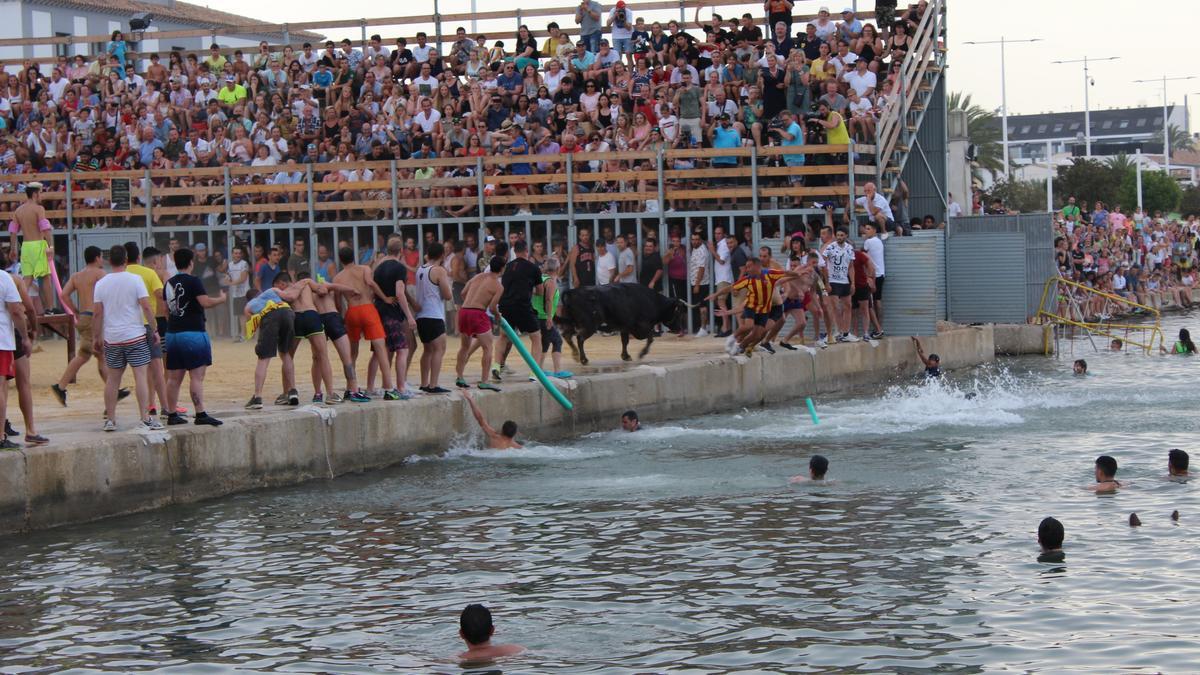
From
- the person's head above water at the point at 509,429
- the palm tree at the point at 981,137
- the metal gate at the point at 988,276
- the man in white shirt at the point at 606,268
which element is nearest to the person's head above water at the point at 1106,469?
the person's head above water at the point at 509,429

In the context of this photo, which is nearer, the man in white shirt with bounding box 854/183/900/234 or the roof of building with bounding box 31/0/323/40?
the man in white shirt with bounding box 854/183/900/234

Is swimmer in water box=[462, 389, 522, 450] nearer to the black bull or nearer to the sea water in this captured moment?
the sea water

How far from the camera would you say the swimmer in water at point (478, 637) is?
8547 millimetres

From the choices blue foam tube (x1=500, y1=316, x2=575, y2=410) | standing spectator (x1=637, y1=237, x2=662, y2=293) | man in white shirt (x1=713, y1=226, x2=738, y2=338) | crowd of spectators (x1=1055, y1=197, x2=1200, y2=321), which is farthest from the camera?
crowd of spectators (x1=1055, y1=197, x2=1200, y2=321)

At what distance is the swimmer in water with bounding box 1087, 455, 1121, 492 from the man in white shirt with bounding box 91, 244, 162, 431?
26.0 feet

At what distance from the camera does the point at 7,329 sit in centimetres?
1197

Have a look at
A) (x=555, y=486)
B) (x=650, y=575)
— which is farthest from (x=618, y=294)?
(x=650, y=575)

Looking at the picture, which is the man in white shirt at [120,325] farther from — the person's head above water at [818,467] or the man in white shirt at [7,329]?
the person's head above water at [818,467]

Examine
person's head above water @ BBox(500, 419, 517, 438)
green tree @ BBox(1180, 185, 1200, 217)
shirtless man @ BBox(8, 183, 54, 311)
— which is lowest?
person's head above water @ BBox(500, 419, 517, 438)

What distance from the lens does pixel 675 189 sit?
81.5 ft

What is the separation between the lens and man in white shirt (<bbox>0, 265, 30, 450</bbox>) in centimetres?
1191

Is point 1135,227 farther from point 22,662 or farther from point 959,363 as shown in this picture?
point 22,662

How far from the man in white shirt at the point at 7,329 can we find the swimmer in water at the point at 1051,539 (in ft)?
25.1

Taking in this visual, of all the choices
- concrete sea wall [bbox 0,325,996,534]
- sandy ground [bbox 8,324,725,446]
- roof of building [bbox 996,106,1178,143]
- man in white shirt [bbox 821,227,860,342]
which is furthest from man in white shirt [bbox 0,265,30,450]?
roof of building [bbox 996,106,1178,143]
